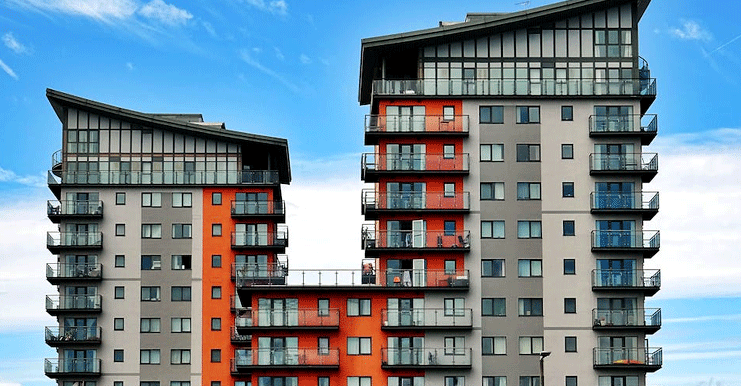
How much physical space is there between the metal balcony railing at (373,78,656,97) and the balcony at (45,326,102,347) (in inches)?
1295

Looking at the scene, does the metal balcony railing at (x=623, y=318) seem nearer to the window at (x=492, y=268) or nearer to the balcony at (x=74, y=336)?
the window at (x=492, y=268)

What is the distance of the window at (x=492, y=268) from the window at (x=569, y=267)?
4287 mm

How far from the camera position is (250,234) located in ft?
440

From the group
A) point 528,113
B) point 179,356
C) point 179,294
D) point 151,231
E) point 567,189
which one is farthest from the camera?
point 151,231

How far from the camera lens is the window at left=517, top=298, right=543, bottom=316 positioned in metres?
112

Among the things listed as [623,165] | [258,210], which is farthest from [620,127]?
[258,210]

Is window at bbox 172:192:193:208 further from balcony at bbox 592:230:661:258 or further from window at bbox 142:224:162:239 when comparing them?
balcony at bbox 592:230:661:258

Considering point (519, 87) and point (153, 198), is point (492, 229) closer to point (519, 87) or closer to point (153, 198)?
point (519, 87)

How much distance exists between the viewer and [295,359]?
362 ft

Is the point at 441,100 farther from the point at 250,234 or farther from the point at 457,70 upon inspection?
the point at 250,234

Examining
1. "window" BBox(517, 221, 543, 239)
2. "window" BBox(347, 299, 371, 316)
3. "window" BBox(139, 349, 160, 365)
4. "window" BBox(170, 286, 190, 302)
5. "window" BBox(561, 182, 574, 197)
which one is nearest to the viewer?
"window" BBox(347, 299, 371, 316)

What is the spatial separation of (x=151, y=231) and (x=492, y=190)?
109 ft

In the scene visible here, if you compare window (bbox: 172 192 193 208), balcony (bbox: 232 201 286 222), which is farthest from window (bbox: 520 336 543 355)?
window (bbox: 172 192 193 208)

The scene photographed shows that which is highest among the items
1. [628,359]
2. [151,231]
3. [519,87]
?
[519,87]
